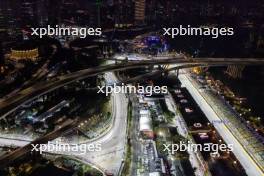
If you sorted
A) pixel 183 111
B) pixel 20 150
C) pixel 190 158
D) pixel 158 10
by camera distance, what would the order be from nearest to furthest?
pixel 20 150, pixel 190 158, pixel 183 111, pixel 158 10

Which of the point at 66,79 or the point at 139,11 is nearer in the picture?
the point at 66,79

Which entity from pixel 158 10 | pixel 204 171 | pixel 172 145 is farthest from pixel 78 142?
pixel 158 10

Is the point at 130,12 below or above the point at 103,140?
above

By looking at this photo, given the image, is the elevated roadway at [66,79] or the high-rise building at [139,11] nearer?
the elevated roadway at [66,79]

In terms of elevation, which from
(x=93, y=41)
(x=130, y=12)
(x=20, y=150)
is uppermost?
(x=130, y=12)

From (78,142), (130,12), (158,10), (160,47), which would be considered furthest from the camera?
(158,10)

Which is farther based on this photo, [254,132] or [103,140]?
[254,132]

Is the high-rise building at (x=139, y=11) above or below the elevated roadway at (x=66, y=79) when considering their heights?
above

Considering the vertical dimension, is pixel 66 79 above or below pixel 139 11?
below

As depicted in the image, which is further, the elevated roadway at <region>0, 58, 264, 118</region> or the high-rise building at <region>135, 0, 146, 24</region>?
the high-rise building at <region>135, 0, 146, 24</region>

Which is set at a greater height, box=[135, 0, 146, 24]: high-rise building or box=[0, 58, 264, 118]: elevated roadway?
box=[135, 0, 146, 24]: high-rise building

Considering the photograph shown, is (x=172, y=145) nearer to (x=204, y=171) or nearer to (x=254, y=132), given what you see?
(x=204, y=171)
